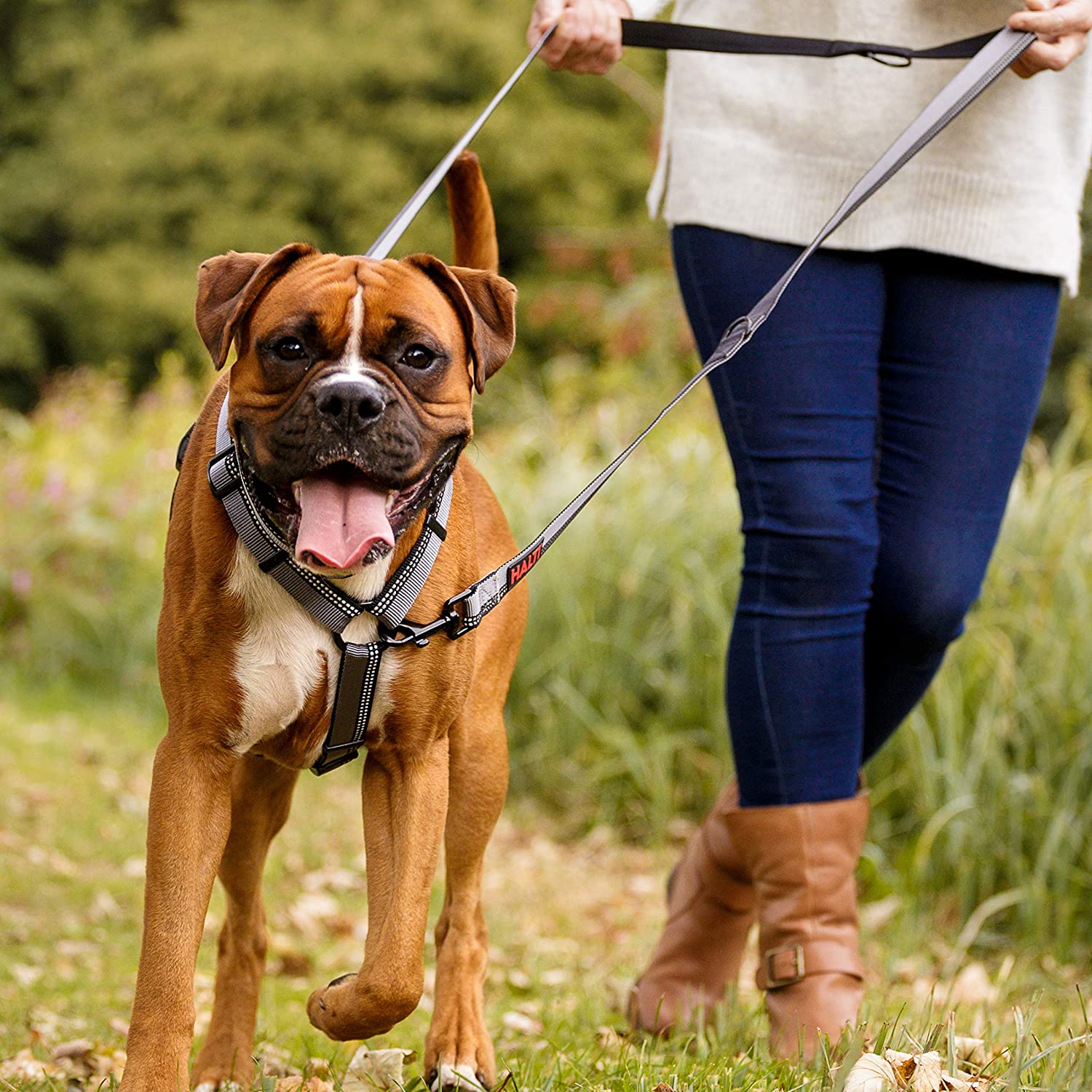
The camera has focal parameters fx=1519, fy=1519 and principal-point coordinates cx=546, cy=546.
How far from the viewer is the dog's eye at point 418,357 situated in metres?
2.29

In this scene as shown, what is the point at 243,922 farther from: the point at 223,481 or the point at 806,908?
the point at 806,908

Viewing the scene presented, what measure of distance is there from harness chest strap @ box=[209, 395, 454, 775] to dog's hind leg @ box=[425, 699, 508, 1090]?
1.35 feet

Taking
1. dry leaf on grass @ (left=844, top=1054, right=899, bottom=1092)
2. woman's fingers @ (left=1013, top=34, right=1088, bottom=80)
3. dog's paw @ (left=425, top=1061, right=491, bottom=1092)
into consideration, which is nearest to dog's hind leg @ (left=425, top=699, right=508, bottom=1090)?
dog's paw @ (left=425, top=1061, right=491, bottom=1092)

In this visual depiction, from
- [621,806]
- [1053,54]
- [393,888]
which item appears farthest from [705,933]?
[621,806]

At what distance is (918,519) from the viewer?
294 centimetres

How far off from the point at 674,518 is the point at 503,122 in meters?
14.4

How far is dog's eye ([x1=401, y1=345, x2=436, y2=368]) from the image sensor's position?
2.29 metres

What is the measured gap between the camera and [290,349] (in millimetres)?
A: 2246

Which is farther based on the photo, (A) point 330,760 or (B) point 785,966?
(B) point 785,966

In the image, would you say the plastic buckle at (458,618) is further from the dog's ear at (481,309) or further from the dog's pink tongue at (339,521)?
the dog's ear at (481,309)

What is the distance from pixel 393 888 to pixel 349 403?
0.76 m

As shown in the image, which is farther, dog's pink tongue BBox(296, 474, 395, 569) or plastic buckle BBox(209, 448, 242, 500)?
plastic buckle BBox(209, 448, 242, 500)

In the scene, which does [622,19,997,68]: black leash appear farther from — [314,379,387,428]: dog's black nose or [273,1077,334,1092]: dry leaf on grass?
[273,1077,334,1092]: dry leaf on grass

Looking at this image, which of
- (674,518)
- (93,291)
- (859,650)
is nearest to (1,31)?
(93,291)
